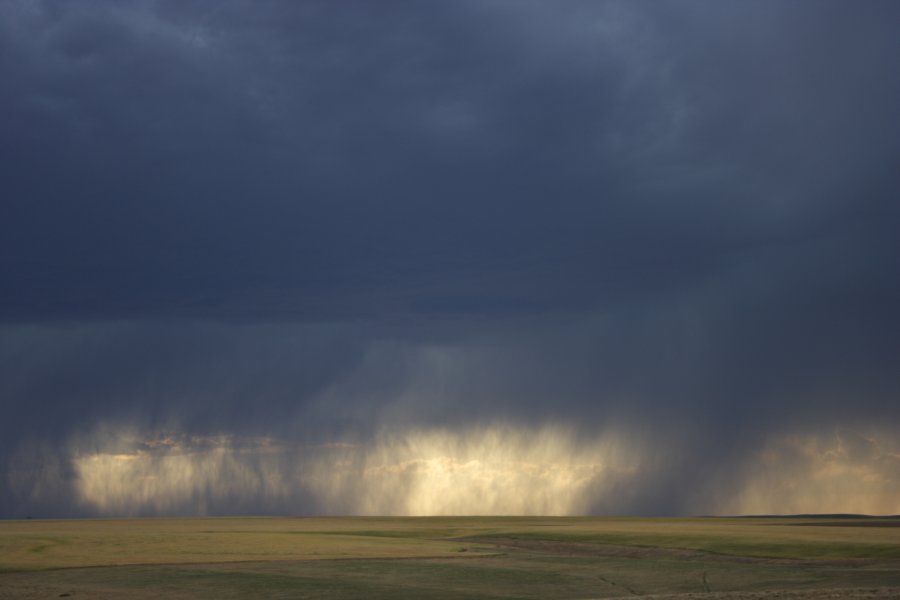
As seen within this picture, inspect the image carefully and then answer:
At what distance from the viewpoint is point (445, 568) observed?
57.8 metres

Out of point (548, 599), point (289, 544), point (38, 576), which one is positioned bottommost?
point (548, 599)

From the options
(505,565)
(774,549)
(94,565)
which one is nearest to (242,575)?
(94,565)

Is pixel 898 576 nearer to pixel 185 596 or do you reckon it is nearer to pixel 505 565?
pixel 505 565

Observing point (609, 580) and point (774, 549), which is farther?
point (774, 549)

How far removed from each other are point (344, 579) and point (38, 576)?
1884 cm

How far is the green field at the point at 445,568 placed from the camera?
1770 inches

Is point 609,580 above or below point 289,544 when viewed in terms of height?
below

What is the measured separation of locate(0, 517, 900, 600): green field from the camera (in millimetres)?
44969

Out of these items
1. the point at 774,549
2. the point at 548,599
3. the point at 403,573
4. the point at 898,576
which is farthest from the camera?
the point at 774,549

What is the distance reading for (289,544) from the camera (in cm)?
8019

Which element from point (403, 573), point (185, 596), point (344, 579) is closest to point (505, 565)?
point (403, 573)

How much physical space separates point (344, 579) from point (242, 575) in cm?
643

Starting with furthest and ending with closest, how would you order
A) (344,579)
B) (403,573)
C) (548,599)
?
1. (403,573)
2. (344,579)
3. (548,599)

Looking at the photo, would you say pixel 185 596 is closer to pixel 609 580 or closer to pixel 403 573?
pixel 403 573
